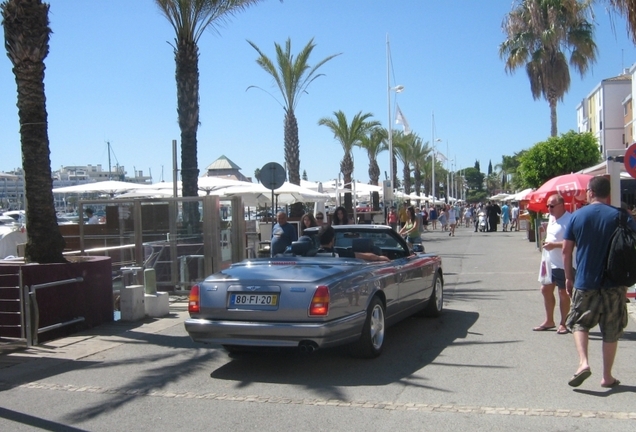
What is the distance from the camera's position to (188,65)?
16891 millimetres

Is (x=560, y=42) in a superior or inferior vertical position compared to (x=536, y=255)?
superior

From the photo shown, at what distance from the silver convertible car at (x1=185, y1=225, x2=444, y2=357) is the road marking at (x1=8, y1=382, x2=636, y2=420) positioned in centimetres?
73

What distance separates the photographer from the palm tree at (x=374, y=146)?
4991cm

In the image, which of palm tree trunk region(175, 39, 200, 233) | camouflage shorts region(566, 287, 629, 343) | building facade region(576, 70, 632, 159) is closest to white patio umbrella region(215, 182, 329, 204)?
palm tree trunk region(175, 39, 200, 233)

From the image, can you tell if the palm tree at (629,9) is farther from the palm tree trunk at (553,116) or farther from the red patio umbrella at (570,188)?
the palm tree trunk at (553,116)

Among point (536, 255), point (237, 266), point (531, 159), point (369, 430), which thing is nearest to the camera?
point (369, 430)

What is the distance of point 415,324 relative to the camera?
377 inches

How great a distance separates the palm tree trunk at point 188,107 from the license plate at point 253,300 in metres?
10.0

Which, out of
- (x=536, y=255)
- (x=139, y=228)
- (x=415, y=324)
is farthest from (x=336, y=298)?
(x=536, y=255)

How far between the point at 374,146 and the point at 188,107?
34699 millimetres


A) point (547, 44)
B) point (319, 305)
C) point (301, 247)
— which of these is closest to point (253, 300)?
point (319, 305)

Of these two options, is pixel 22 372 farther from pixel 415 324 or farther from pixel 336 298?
pixel 415 324

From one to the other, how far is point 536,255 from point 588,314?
16.1 meters

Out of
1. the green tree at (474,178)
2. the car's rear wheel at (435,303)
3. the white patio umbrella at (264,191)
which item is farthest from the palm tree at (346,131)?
the green tree at (474,178)
